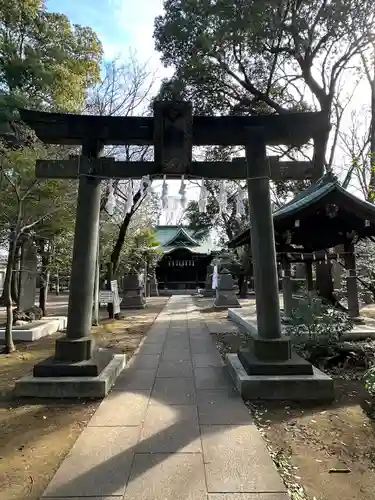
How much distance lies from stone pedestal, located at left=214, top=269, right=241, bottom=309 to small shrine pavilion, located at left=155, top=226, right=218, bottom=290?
642 inches

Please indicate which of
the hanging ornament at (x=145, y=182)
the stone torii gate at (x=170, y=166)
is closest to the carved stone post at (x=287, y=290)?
the stone torii gate at (x=170, y=166)

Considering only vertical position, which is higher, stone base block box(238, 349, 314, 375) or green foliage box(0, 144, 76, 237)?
green foliage box(0, 144, 76, 237)

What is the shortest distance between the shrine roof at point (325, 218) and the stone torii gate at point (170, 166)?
264 centimetres

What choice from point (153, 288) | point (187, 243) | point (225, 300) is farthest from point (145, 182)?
point (187, 243)

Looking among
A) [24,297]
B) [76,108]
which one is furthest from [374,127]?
[24,297]

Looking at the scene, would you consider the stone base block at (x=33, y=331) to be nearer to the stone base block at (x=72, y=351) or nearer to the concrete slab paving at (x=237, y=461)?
the stone base block at (x=72, y=351)

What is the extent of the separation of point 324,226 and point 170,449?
785 cm

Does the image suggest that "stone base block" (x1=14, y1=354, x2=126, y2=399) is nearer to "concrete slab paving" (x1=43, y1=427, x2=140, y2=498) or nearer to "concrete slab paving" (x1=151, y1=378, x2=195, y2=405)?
"concrete slab paving" (x1=151, y1=378, x2=195, y2=405)

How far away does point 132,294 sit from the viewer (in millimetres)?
18688

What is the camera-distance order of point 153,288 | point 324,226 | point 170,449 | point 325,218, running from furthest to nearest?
point 153,288 < point 324,226 < point 325,218 < point 170,449

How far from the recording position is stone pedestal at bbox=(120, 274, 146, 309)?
60.5 ft

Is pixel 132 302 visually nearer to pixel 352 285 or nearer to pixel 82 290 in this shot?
pixel 352 285

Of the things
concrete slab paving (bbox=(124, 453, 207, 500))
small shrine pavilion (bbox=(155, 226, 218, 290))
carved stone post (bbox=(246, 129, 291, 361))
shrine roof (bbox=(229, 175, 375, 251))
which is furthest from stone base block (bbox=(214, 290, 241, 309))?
small shrine pavilion (bbox=(155, 226, 218, 290))

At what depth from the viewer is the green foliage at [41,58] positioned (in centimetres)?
1070
